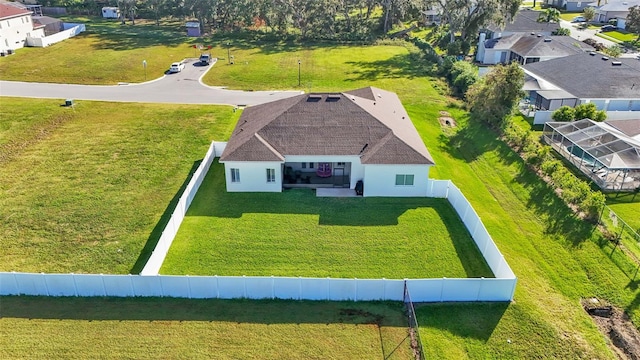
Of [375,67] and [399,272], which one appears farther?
[375,67]

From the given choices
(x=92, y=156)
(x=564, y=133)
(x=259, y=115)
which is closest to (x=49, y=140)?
(x=92, y=156)

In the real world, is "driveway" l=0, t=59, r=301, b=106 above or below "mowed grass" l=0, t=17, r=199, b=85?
below

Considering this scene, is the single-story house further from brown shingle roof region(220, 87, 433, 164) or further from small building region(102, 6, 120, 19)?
small building region(102, 6, 120, 19)

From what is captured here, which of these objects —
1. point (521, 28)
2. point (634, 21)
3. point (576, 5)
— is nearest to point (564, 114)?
point (521, 28)

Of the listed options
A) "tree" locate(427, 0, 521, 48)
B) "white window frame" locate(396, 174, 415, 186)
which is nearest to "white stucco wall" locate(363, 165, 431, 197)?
"white window frame" locate(396, 174, 415, 186)

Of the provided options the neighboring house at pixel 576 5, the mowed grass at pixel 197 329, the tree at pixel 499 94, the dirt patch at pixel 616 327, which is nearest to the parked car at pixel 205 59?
the tree at pixel 499 94

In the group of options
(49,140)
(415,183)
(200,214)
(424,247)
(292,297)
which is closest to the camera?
(292,297)

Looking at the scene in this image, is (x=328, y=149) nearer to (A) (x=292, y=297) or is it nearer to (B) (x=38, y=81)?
(A) (x=292, y=297)

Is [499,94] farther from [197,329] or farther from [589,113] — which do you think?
[197,329]
